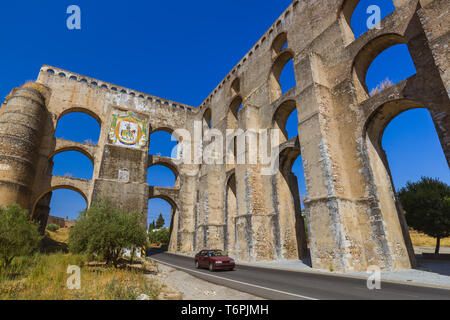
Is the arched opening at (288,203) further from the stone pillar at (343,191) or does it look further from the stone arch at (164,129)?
the stone arch at (164,129)

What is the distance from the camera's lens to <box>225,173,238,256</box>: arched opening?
20.3 metres

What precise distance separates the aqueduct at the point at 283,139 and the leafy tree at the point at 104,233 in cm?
847

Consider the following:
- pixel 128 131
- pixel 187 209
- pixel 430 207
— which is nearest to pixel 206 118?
pixel 128 131


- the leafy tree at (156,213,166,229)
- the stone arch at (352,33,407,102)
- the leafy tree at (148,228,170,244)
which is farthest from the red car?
the leafy tree at (156,213,166,229)

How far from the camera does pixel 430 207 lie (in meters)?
15.8

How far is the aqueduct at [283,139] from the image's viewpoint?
1067 centimetres

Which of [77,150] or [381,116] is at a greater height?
[77,150]

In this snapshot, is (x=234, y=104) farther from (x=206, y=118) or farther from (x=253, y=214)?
(x=253, y=214)

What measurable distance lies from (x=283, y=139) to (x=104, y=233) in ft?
44.1

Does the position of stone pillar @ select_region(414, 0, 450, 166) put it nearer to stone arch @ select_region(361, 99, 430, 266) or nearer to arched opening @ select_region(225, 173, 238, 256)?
stone arch @ select_region(361, 99, 430, 266)

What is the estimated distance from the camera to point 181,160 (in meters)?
29.0
